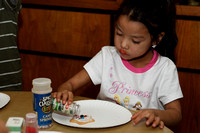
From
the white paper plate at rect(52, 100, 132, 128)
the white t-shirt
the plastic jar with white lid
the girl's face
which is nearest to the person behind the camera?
the plastic jar with white lid

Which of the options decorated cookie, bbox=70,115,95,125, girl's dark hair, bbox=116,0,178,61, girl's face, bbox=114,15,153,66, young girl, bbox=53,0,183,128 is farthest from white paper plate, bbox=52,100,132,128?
girl's dark hair, bbox=116,0,178,61

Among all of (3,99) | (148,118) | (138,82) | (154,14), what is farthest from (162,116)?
(3,99)

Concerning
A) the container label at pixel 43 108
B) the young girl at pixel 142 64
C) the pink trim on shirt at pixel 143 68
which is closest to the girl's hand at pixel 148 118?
the young girl at pixel 142 64

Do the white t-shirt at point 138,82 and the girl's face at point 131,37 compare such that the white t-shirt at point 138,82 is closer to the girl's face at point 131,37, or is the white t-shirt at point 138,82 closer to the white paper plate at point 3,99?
the girl's face at point 131,37

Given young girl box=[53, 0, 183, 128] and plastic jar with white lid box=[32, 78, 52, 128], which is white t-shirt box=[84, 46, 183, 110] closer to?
young girl box=[53, 0, 183, 128]

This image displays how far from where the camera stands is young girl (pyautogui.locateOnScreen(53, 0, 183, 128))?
127cm

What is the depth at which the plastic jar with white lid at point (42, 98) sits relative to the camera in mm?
885

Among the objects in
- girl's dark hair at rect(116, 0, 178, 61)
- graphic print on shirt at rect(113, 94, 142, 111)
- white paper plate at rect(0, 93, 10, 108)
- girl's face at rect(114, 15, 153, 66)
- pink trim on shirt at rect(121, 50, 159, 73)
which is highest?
girl's dark hair at rect(116, 0, 178, 61)

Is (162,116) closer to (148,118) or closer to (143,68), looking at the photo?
(148,118)

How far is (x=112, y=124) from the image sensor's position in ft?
3.30

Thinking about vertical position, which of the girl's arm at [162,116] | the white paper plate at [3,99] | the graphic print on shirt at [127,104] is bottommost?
the graphic print on shirt at [127,104]

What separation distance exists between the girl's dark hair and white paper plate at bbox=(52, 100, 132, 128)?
0.39 metres

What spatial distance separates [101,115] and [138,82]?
0.39 m

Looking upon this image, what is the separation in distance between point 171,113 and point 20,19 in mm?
1665
